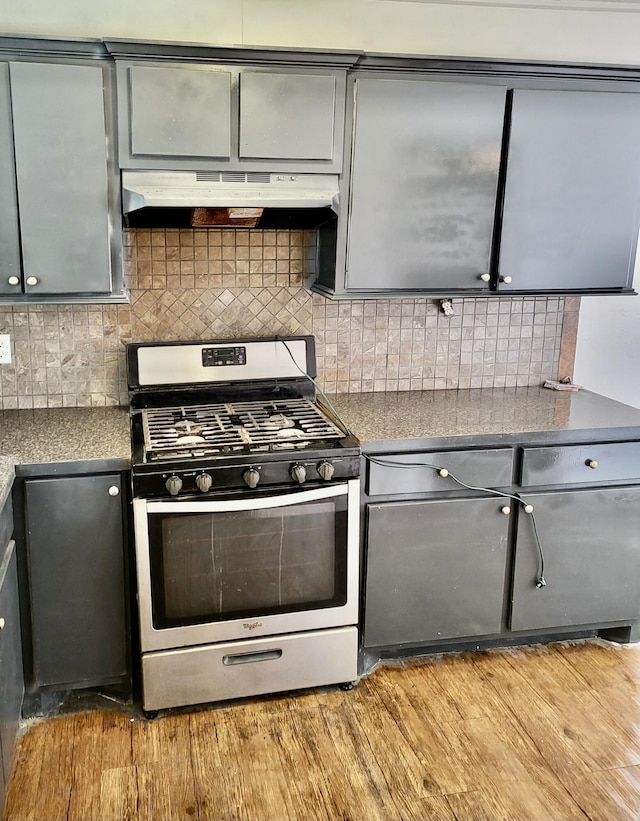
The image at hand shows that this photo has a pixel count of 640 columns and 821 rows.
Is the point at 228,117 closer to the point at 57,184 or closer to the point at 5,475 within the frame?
the point at 57,184

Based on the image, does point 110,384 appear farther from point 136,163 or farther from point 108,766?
point 108,766

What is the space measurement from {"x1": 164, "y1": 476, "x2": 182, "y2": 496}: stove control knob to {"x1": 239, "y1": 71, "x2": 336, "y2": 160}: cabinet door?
1.09 meters

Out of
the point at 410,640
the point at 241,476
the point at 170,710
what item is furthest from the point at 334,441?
the point at 170,710

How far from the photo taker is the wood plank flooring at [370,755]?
2.13m

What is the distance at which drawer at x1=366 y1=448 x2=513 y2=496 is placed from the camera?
2.56 m

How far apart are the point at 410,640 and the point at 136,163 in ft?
6.22

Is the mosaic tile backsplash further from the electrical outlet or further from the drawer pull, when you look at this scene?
the drawer pull

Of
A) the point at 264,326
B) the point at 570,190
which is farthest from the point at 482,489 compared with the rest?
the point at 570,190

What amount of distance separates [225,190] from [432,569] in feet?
4.88

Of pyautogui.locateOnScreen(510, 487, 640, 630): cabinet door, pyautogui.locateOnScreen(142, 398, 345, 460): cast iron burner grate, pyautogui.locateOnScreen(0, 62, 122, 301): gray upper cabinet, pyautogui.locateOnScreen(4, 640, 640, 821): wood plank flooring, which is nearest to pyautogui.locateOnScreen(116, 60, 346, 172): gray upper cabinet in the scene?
pyautogui.locateOnScreen(0, 62, 122, 301): gray upper cabinet

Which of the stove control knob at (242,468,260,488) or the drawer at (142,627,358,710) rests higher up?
the stove control knob at (242,468,260,488)

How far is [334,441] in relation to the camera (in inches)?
98.9

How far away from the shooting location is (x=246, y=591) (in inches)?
97.2

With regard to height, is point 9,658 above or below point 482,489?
below
